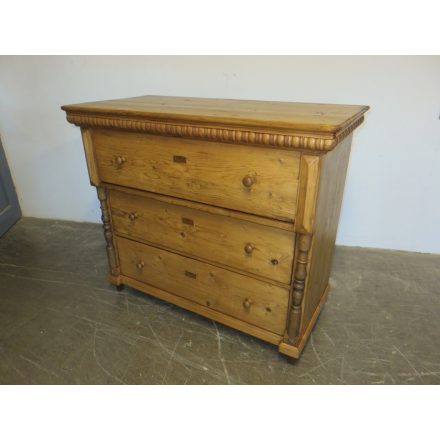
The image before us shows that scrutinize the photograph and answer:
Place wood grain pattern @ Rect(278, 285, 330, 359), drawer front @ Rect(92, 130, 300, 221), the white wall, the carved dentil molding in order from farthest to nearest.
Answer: the white wall → wood grain pattern @ Rect(278, 285, 330, 359) → drawer front @ Rect(92, 130, 300, 221) → the carved dentil molding

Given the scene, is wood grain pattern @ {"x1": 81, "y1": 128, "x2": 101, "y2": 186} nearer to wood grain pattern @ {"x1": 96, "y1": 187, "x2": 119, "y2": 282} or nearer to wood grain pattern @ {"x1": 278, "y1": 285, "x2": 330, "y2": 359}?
wood grain pattern @ {"x1": 96, "y1": 187, "x2": 119, "y2": 282}

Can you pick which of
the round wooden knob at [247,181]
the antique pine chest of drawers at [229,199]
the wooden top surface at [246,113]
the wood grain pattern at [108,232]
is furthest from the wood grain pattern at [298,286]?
the wood grain pattern at [108,232]

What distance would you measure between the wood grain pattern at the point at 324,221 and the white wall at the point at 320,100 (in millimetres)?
628

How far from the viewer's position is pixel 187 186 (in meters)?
1.32

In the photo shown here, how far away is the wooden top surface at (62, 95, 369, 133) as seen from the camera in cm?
101

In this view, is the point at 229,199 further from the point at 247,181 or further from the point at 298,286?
the point at 298,286

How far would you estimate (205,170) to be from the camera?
1253 millimetres

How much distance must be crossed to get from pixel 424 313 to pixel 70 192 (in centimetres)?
243

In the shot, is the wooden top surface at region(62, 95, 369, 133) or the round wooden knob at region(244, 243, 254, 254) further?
the round wooden knob at region(244, 243, 254, 254)

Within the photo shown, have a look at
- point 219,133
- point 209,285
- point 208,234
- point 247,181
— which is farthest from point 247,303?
point 219,133

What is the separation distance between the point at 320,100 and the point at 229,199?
100cm

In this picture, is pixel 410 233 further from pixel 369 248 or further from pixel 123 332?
pixel 123 332

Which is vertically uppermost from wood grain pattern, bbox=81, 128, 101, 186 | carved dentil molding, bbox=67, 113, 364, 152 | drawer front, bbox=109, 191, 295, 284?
carved dentil molding, bbox=67, 113, 364, 152

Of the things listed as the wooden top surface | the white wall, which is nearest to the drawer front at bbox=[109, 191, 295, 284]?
the wooden top surface
